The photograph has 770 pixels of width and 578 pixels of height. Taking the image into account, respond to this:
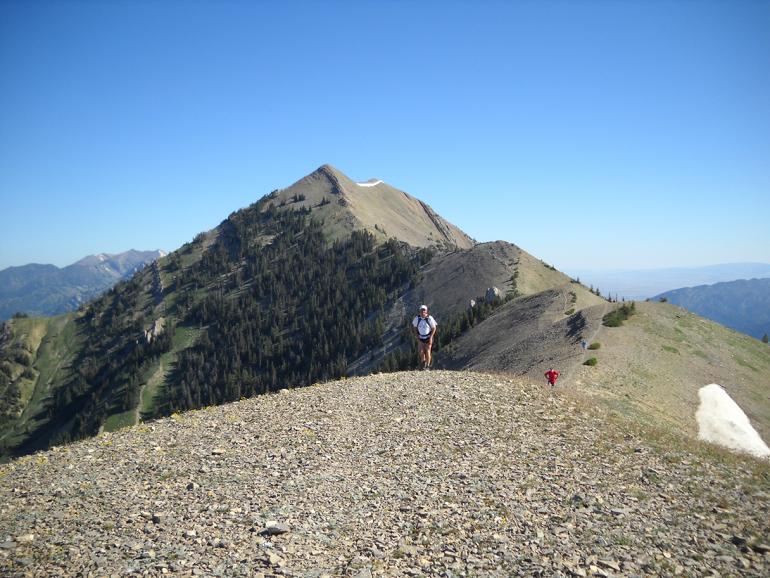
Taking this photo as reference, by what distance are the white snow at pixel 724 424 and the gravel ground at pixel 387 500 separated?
604 inches

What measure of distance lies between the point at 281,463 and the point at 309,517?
351 cm

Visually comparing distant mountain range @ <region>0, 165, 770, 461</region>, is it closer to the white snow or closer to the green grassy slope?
the green grassy slope

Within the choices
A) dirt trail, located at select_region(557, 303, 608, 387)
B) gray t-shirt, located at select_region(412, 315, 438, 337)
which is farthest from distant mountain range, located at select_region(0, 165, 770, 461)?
gray t-shirt, located at select_region(412, 315, 438, 337)

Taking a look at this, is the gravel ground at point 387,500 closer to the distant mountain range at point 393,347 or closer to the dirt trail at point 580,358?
the distant mountain range at point 393,347

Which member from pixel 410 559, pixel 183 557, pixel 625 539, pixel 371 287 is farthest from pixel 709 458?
pixel 371 287

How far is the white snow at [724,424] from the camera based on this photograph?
28.2 meters

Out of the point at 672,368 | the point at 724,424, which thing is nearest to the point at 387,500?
the point at 724,424

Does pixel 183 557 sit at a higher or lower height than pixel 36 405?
higher

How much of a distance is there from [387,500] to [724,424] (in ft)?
96.5

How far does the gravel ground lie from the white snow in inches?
604

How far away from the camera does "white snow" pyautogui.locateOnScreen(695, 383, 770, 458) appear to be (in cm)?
2823

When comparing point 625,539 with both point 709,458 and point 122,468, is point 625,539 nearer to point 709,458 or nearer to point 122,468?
point 709,458

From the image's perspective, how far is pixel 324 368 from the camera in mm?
137750

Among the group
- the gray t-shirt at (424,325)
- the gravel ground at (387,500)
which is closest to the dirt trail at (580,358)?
the gray t-shirt at (424,325)
